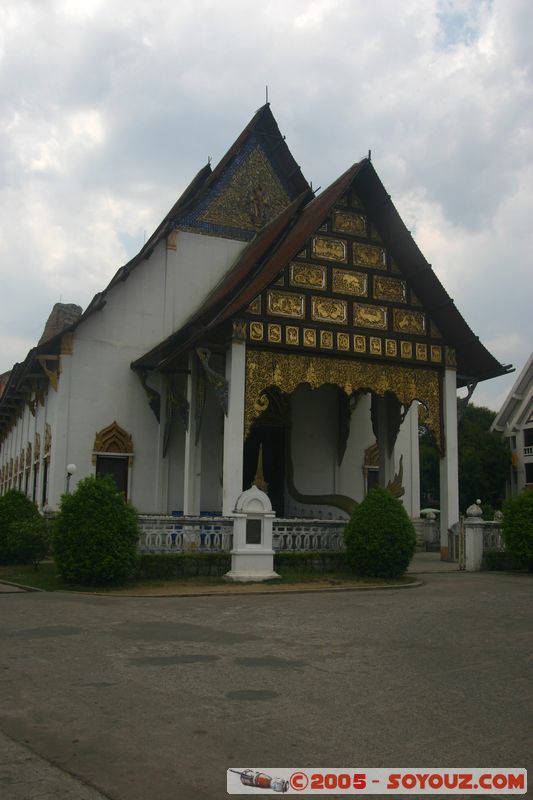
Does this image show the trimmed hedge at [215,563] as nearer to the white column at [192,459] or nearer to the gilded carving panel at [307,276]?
the white column at [192,459]

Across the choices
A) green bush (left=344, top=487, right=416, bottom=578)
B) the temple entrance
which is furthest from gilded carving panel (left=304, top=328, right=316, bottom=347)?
the temple entrance

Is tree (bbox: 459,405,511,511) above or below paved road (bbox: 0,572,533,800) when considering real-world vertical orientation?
above

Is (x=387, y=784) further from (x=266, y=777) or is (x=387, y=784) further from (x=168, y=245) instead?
(x=168, y=245)

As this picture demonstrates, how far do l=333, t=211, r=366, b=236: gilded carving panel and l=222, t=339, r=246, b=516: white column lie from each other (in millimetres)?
3958

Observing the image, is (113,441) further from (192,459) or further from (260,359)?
(260,359)

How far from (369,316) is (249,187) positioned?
26.5 feet

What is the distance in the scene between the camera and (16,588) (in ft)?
44.7

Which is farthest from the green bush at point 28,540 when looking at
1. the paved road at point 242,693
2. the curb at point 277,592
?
the paved road at point 242,693

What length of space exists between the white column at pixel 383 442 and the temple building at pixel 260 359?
0.05 metres

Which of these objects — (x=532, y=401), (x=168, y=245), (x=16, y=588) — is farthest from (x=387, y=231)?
(x=532, y=401)

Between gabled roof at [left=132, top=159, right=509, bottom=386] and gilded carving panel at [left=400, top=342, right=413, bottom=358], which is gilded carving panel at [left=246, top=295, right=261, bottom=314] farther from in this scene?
gilded carving panel at [left=400, top=342, right=413, bottom=358]

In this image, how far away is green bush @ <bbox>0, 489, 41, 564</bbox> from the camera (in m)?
17.6

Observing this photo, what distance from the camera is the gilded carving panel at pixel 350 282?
1828 centimetres

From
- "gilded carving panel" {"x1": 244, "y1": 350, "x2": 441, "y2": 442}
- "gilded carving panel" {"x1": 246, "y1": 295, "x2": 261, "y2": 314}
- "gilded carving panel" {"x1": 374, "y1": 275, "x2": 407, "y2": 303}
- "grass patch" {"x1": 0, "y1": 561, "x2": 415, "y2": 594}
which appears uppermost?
"gilded carving panel" {"x1": 374, "y1": 275, "x2": 407, "y2": 303}
